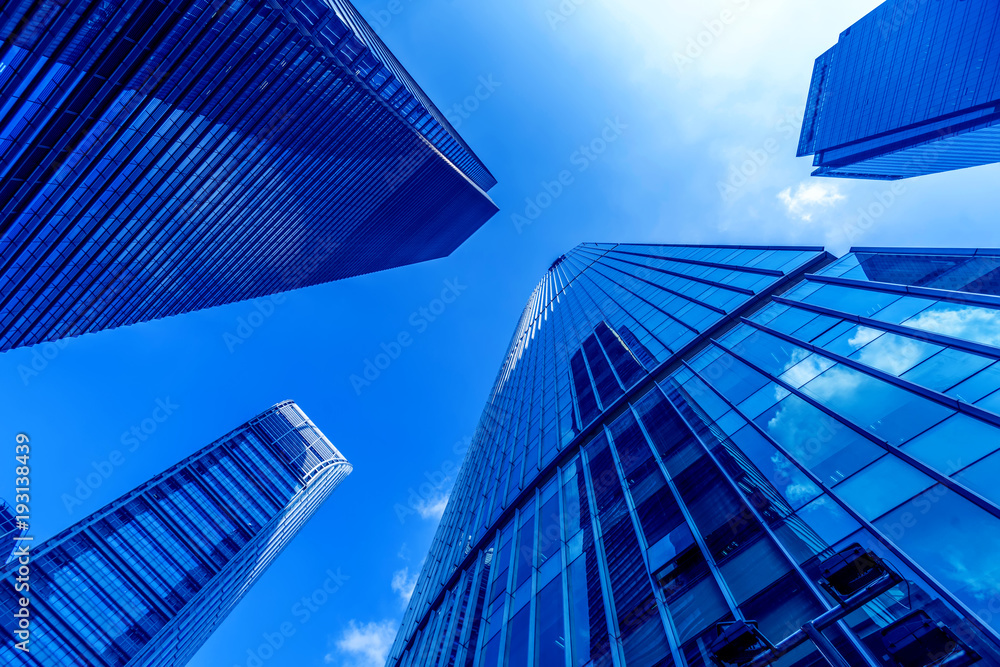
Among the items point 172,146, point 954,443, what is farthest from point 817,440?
point 172,146

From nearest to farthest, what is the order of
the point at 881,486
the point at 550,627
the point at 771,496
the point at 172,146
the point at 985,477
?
1. the point at 985,477
2. the point at 881,486
3. the point at 771,496
4. the point at 550,627
5. the point at 172,146

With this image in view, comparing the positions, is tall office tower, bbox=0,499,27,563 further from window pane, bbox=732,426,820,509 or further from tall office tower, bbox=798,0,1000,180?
tall office tower, bbox=798,0,1000,180

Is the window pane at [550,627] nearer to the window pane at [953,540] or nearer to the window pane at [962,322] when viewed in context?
the window pane at [953,540]

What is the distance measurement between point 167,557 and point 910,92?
166m

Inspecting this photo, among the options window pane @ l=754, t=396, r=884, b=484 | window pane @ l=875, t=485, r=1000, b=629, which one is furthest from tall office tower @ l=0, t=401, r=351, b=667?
window pane @ l=875, t=485, r=1000, b=629

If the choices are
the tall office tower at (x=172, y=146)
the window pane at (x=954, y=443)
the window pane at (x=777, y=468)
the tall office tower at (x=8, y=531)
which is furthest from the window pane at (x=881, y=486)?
the tall office tower at (x=8, y=531)

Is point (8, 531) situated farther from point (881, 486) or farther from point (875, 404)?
point (875, 404)

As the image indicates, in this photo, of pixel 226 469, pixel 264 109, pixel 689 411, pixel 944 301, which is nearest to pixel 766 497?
pixel 689 411

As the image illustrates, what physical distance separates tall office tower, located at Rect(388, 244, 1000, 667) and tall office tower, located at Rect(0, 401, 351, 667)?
300 ft

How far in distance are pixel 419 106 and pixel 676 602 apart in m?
95.4

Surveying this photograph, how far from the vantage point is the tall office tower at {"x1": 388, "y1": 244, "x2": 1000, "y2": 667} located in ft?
23.4

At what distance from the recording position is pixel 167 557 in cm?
9831

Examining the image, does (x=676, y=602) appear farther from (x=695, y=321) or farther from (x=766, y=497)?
(x=695, y=321)

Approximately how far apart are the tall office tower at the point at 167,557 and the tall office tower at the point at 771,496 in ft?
300
